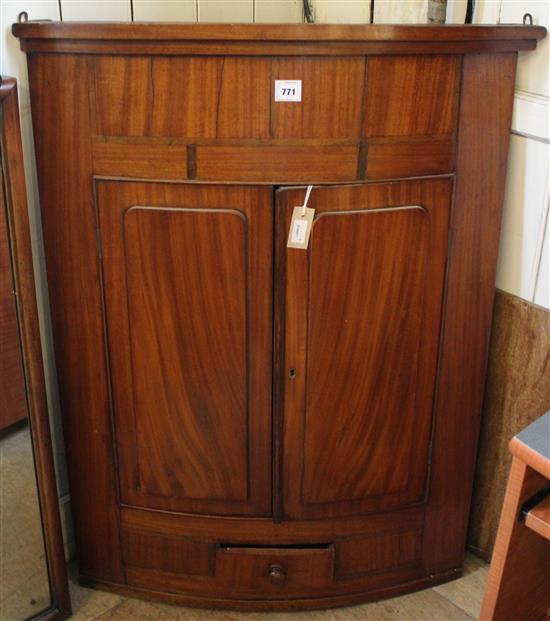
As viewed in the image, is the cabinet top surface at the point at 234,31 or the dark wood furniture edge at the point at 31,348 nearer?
the cabinet top surface at the point at 234,31

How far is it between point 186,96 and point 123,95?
0.11 meters

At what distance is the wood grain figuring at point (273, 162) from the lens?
1.41 metres

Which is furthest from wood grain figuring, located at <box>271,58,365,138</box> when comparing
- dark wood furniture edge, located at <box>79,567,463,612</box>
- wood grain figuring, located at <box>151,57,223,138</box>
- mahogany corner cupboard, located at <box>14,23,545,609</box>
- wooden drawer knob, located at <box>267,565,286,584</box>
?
dark wood furniture edge, located at <box>79,567,463,612</box>

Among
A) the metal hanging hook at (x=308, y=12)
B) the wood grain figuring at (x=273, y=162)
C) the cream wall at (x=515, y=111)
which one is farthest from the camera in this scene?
the metal hanging hook at (x=308, y=12)

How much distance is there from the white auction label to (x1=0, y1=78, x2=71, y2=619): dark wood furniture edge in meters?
0.45

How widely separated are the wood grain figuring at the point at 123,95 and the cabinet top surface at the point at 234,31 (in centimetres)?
5

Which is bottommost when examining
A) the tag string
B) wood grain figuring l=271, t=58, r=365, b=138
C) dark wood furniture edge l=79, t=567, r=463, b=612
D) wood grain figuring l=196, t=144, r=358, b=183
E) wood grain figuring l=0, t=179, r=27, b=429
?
dark wood furniture edge l=79, t=567, r=463, b=612

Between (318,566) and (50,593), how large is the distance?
0.57 m

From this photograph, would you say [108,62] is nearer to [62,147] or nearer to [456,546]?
[62,147]

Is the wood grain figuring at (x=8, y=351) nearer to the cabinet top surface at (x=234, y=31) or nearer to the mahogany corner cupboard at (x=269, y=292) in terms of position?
the mahogany corner cupboard at (x=269, y=292)

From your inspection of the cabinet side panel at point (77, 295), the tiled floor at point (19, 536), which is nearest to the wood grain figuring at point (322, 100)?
the cabinet side panel at point (77, 295)

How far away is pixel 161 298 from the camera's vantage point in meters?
1.52

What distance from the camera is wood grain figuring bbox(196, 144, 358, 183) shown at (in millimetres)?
1405

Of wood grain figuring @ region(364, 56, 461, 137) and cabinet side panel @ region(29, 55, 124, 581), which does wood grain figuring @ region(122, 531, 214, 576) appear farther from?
wood grain figuring @ region(364, 56, 461, 137)
